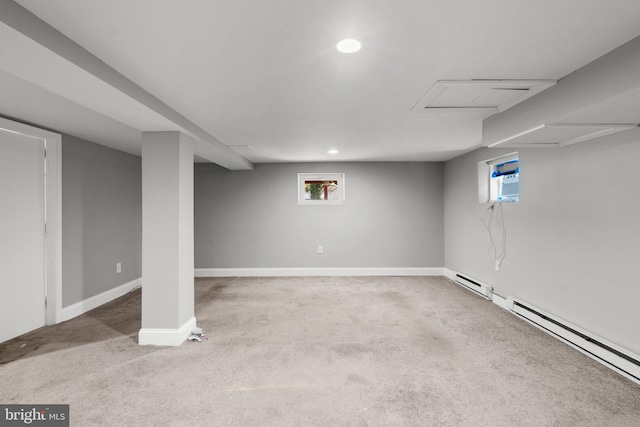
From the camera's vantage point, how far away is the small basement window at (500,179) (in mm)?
3790

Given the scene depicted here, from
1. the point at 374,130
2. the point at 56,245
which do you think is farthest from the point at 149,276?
the point at 374,130

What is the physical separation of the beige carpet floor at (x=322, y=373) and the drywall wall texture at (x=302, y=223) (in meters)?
2.02

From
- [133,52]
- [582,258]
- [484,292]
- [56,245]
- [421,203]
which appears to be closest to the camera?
[133,52]

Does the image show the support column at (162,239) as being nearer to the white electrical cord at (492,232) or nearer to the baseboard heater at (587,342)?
the baseboard heater at (587,342)

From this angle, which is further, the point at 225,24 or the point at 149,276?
the point at 149,276

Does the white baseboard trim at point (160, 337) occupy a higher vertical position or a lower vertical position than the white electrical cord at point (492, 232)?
lower

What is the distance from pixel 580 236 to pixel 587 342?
920 mm

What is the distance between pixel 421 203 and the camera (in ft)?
18.8

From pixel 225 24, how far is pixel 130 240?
4.40m

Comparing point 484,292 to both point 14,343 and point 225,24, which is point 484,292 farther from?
point 14,343

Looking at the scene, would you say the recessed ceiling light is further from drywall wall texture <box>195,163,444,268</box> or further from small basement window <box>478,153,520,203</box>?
drywall wall texture <box>195,163,444,268</box>
